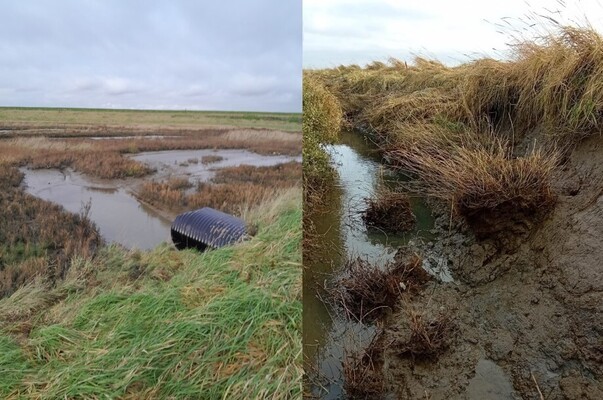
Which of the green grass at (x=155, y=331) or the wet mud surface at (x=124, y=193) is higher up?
the wet mud surface at (x=124, y=193)

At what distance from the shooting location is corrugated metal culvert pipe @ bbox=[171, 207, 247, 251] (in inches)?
73.6

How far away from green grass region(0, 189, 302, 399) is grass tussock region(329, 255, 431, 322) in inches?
64.2

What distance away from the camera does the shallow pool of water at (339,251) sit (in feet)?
9.95

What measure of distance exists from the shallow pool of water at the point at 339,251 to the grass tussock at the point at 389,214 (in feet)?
0.24

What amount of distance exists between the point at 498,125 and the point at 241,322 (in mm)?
4726

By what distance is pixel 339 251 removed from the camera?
4.49m

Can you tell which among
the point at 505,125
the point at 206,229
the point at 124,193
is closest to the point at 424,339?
the point at 206,229

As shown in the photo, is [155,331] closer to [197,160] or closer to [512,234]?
[197,160]

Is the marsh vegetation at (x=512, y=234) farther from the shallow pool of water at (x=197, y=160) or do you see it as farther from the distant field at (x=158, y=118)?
the distant field at (x=158, y=118)

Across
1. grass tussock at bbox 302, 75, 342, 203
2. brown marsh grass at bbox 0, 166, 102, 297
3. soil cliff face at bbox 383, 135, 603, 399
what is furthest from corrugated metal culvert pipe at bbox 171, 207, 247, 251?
grass tussock at bbox 302, 75, 342, 203

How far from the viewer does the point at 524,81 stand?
5.45 metres

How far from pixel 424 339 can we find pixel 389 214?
2.07 metres

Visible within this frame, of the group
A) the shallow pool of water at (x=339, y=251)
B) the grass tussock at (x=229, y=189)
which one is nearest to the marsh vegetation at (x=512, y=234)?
the shallow pool of water at (x=339, y=251)

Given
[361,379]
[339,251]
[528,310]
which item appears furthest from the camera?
[339,251]
